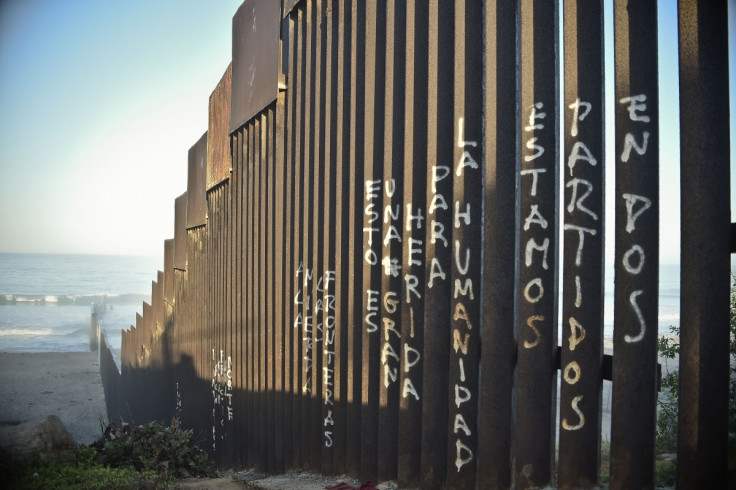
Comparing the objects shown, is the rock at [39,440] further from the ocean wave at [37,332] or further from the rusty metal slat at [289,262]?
the ocean wave at [37,332]

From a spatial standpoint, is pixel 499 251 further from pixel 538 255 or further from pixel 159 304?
pixel 159 304

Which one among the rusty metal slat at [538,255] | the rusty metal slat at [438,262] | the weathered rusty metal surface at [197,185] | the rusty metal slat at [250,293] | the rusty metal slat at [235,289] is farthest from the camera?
the weathered rusty metal surface at [197,185]

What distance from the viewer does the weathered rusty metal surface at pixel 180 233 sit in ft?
33.1

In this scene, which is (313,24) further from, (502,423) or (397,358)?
(502,423)

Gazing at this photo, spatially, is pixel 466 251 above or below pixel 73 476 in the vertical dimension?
above

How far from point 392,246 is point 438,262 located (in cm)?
46

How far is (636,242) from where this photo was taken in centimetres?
231

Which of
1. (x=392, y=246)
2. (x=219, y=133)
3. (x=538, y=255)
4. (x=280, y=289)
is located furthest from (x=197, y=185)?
(x=538, y=255)

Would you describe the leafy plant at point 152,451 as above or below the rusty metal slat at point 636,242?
below

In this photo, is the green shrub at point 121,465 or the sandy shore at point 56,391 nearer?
the green shrub at point 121,465

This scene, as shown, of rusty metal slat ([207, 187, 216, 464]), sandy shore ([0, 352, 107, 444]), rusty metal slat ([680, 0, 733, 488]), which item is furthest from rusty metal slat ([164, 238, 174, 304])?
rusty metal slat ([680, 0, 733, 488])

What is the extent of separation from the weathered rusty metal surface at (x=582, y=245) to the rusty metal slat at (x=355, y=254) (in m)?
1.70

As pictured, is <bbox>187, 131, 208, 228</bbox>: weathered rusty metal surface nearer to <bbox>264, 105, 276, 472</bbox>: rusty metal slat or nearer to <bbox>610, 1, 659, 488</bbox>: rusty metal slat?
<bbox>264, 105, 276, 472</bbox>: rusty metal slat

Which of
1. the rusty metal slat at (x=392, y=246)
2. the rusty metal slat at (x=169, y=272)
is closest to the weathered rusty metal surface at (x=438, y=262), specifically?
the rusty metal slat at (x=392, y=246)
